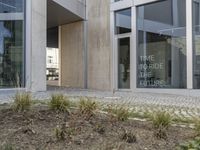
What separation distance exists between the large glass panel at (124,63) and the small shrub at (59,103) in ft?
32.8

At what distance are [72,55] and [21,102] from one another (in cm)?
1423

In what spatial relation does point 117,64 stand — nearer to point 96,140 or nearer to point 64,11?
point 64,11

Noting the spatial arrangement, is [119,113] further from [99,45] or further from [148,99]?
[99,45]

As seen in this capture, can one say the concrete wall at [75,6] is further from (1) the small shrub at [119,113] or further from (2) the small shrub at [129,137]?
(2) the small shrub at [129,137]

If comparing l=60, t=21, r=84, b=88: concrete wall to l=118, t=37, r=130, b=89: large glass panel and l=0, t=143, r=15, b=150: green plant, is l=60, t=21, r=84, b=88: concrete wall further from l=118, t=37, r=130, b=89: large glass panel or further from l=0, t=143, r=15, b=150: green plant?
l=0, t=143, r=15, b=150: green plant

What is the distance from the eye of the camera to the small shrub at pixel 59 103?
20.3ft

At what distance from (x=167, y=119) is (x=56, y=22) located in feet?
53.6

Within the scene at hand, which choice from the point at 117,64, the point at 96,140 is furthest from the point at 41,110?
the point at 117,64

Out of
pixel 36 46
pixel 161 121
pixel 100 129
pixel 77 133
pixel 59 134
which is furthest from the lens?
pixel 36 46

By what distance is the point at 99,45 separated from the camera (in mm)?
17969

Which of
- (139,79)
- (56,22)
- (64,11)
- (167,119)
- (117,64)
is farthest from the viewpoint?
(56,22)

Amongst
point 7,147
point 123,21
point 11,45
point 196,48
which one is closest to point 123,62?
point 123,21

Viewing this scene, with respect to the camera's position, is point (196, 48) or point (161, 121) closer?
point (161, 121)

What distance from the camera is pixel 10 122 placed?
5.53 meters
